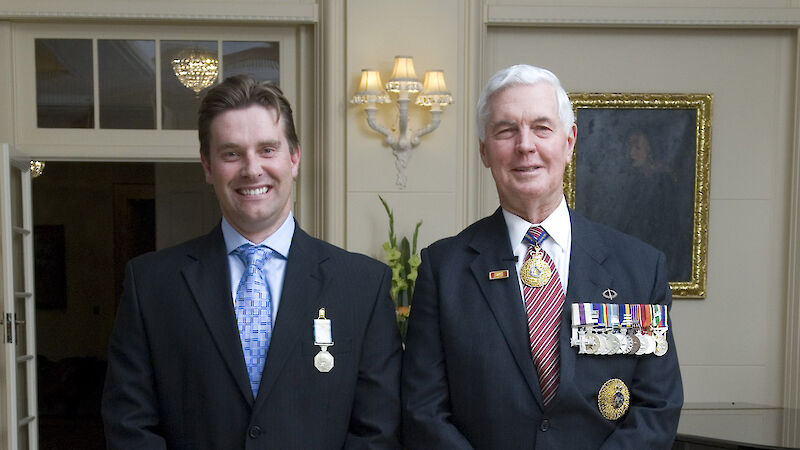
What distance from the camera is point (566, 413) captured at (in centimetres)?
184

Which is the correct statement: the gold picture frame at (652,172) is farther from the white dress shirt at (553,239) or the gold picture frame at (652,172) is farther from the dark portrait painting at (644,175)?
the white dress shirt at (553,239)

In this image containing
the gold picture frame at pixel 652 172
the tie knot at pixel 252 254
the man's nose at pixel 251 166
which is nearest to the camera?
the man's nose at pixel 251 166

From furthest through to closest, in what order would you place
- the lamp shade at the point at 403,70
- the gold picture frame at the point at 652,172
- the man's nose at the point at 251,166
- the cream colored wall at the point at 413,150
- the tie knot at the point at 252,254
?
1. the gold picture frame at the point at 652,172
2. the cream colored wall at the point at 413,150
3. the lamp shade at the point at 403,70
4. the tie knot at the point at 252,254
5. the man's nose at the point at 251,166

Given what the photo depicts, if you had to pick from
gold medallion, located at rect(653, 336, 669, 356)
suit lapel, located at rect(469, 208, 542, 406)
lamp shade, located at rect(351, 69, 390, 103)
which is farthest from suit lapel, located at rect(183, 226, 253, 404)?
lamp shade, located at rect(351, 69, 390, 103)

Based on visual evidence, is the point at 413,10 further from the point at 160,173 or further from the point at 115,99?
the point at 160,173

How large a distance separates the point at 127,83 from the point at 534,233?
3.45 meters

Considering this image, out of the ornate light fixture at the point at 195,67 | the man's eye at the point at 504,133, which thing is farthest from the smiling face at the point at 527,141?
the ornate light fixture at the point at 195,67

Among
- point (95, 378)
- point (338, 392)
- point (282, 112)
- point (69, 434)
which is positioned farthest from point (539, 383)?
point (95, 378)

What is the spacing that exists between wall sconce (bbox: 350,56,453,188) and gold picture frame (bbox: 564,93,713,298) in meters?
0.87

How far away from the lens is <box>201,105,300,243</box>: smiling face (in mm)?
1853

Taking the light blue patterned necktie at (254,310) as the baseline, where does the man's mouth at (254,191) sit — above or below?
above

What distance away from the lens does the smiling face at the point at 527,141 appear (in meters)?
1.86

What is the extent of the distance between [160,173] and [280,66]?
3459 millimetres

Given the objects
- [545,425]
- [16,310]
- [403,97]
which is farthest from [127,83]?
[545,425]
